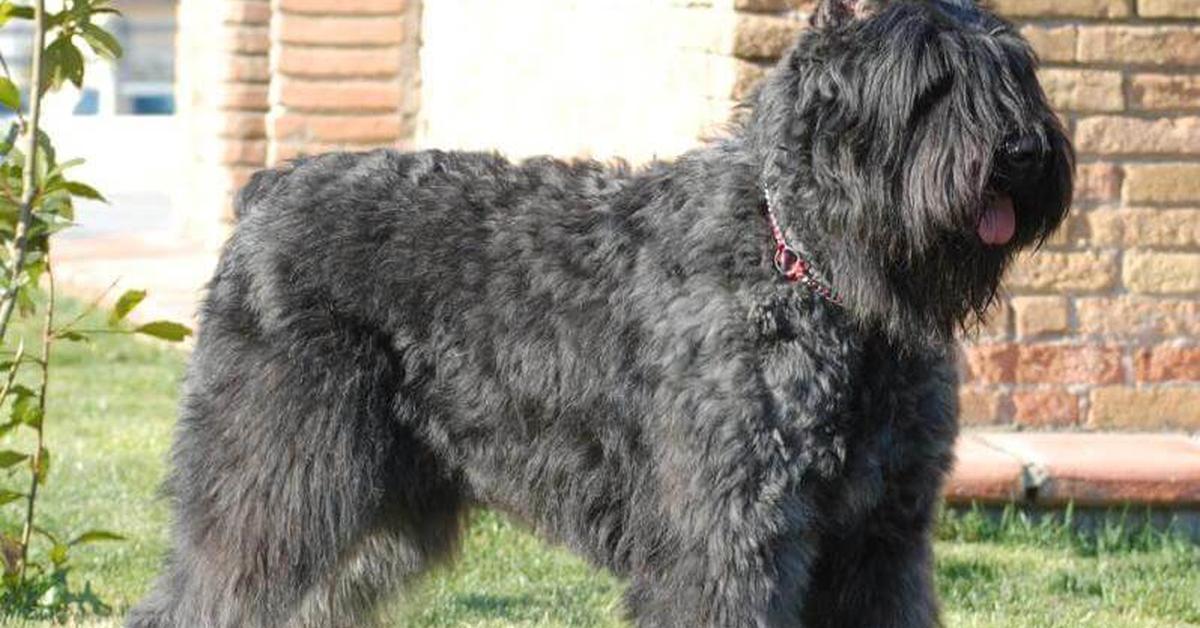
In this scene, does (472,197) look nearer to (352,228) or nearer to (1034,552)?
(352,228)

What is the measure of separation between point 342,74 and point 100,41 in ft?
20.4

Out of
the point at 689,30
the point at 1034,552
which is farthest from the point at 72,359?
the point at 1034,552

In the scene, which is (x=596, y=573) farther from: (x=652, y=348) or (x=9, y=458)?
(x=652, y=348)

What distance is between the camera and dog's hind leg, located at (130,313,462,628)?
487cm

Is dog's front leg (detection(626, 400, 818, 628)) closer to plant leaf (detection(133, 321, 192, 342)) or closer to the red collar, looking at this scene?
the red collar

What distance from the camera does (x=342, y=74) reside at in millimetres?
11961

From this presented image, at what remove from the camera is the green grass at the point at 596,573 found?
625 cm

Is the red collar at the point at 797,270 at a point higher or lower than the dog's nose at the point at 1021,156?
lower

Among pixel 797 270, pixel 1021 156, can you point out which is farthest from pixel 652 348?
pixel 1021 156

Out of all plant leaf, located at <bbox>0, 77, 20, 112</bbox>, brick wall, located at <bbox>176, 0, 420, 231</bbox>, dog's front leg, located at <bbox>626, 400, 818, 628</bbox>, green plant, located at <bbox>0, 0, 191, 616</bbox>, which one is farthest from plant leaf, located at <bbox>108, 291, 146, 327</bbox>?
brick wall, located at <bbox>176, 0, 420, 231</bbox>

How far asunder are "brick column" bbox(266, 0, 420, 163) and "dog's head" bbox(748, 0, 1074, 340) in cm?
767

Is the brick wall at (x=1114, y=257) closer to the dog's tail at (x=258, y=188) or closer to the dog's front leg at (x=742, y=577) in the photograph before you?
the dog's tail at (x=258, y=188)

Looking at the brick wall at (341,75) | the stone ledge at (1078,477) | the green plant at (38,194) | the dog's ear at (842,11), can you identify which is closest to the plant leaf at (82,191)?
the green plant at (38,194)

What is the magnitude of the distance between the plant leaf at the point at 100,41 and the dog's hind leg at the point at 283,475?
1.07 metres
